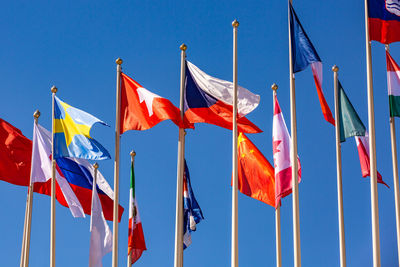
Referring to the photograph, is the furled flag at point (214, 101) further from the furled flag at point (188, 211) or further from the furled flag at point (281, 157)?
the furled flag at point (188, 211)

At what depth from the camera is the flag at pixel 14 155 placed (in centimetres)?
3372

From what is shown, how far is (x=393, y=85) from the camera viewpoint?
104ft

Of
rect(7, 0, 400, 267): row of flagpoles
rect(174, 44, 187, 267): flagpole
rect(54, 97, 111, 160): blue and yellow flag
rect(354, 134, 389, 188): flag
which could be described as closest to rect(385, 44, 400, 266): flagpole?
rect(7, 0, 400, 267): row of flagpoles

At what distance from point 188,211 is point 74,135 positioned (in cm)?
468

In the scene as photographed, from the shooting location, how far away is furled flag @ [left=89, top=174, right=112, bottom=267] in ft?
111

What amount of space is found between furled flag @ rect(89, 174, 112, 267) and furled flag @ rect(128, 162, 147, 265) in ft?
3.42

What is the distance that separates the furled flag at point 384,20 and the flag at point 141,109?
6902 mm

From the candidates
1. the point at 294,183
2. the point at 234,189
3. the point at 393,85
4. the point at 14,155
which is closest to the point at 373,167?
the point at 294,183

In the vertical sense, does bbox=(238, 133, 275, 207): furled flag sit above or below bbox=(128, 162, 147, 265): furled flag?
above

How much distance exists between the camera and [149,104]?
1242 inches

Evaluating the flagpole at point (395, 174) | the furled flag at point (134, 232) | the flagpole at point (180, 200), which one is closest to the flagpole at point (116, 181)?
the flagpole at point (180, 200)

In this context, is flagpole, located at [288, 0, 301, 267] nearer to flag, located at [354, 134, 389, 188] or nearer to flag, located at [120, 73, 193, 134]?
flag, located at [354, 134, 389, 188]

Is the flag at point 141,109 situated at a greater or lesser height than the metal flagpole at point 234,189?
greater

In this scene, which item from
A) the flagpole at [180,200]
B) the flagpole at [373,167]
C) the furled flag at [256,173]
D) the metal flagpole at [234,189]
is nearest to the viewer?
the flagpole at [373,167]
